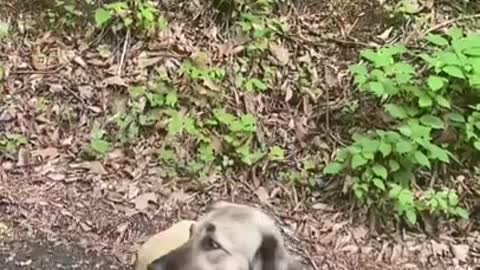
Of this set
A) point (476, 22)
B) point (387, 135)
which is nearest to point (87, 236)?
point (387, 135)

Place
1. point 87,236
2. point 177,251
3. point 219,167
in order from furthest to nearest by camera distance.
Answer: point 219,167, point 87,236, point 177,251

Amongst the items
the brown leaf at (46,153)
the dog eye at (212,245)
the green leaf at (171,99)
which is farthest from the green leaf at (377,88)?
the dog eye at (212,245)

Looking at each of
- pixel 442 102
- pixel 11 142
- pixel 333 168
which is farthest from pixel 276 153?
pixel 11 142

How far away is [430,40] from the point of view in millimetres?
5762

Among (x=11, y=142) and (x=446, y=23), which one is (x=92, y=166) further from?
(x=446, y=23)

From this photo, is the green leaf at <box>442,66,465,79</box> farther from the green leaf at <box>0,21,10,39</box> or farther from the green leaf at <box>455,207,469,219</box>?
the green leaf at <box>0,21,10,39</box>

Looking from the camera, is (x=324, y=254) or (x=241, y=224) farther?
(x=324, y=254)

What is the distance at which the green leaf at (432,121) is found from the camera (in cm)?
551

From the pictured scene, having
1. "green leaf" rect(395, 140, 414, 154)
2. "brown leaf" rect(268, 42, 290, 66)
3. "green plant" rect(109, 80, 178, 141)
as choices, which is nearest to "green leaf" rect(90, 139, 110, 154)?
"green plant" rect(109, 80, 178, 141)

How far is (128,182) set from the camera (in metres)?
5.60

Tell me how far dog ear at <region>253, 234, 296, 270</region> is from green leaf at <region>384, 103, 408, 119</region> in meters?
2.14

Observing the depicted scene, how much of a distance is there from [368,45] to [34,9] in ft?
6.69

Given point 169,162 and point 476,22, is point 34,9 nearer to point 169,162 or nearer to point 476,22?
point 169,162

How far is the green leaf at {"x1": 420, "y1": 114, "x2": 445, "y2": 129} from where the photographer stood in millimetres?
5512
